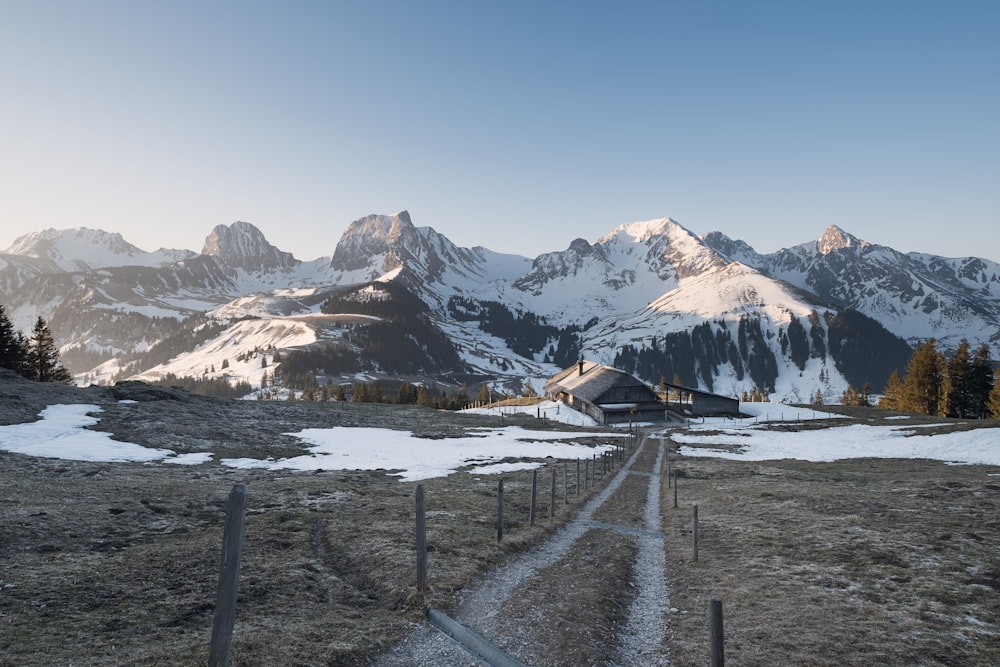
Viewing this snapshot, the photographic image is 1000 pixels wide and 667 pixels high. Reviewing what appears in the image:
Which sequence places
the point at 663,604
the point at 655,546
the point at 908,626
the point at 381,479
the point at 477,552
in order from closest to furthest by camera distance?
1. the point at 908,626
2. the point at 663,604
3. the point at 477,552
4. the point at 655,546
5. the point at 381,479

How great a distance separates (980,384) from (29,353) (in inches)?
6379

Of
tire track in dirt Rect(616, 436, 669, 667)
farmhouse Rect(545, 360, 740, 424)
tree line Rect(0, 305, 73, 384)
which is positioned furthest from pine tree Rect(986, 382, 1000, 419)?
tree line Rect(0, 305, 73, 384)

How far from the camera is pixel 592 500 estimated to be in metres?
29.7

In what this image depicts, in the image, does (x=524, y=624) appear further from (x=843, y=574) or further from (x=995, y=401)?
(x=995, y=401)

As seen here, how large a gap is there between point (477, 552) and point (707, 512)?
1487 centimetres

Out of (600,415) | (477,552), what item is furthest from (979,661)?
(600,415)

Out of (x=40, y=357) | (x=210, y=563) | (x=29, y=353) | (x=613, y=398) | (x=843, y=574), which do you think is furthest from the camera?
(x=613, y=398)

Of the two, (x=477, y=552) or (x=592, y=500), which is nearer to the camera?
(x=477, y=552)

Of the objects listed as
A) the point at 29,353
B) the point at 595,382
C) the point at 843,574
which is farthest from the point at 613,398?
the point at 29,353

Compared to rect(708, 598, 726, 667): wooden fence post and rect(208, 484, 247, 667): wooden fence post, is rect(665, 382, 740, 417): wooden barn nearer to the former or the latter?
rect(708, 598, 726, 667): wooden fence post

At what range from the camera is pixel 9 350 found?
75188 mm

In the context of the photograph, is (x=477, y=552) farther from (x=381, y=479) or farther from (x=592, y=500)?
(x=381, y=479)

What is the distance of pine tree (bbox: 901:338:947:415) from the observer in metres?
92.8

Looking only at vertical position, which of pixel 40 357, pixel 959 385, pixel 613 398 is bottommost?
pixel 613 398
